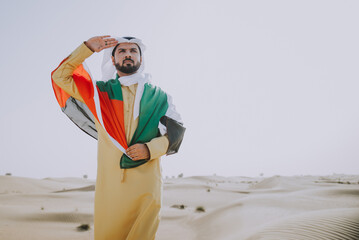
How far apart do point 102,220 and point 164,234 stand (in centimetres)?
384

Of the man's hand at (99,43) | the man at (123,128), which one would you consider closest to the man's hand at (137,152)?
the man at (123,128)

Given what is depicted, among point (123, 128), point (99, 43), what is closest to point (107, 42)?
point (99, 43)

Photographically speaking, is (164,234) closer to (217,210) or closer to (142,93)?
(217,210)

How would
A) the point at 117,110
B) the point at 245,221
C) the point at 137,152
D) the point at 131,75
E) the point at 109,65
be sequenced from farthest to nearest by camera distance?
the point at 245,221, the point at 109,65, the point at 131,75, the point at 117,110, the point at 137,152

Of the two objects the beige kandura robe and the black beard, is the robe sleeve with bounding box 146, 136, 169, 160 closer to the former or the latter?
the beige kandura robe

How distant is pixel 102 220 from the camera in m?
2.59

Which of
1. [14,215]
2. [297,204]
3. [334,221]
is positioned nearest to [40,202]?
[14,215]

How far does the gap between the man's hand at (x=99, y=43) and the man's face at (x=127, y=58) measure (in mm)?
223

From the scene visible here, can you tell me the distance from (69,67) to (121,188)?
121cm

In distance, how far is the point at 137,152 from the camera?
2.60 meters

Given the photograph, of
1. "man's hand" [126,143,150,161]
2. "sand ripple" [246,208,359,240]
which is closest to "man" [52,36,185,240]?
"man's hand" [126,143,150,161]

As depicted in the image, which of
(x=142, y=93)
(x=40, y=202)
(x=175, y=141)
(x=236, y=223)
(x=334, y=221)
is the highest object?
(x=142, y=93)

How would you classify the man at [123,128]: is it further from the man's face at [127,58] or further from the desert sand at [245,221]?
the desert sand at [245,221]

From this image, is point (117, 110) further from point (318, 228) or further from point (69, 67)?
point (318, 228)
